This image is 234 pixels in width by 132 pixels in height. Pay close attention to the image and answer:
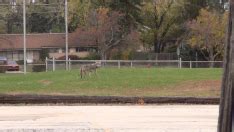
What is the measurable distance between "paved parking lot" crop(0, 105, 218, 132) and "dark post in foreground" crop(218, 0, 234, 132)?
8.15 metres

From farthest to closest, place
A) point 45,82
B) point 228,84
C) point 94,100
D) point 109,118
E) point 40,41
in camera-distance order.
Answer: point 40,41, point 45,82, point 94,100, point 109,118, point 228,84

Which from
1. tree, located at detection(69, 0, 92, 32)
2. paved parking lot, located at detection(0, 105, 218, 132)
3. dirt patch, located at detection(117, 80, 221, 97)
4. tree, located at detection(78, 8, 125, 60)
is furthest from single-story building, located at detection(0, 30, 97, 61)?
paved parking lot, located at detection(0, 105, 218, 132)

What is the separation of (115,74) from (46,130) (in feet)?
73.7

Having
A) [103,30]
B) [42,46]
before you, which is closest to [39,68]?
[103,30]

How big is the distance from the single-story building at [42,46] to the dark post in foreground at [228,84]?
2719 inches

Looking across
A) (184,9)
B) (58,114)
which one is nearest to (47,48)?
(184,9)

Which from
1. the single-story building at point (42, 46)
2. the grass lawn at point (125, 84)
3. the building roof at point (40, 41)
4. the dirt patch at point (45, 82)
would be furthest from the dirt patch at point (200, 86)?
the building roof at point (40, 41)

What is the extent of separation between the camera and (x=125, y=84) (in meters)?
28.7

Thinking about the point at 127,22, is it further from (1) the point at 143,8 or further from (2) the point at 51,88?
(2) the point at 51,88

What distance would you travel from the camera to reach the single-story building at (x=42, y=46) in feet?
244

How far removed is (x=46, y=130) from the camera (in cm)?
1167

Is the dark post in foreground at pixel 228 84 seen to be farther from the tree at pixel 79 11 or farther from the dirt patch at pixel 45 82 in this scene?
the tree at pixel 79 11

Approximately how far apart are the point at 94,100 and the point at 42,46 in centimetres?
5850

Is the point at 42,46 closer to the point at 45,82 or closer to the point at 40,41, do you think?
the point at 40,41
